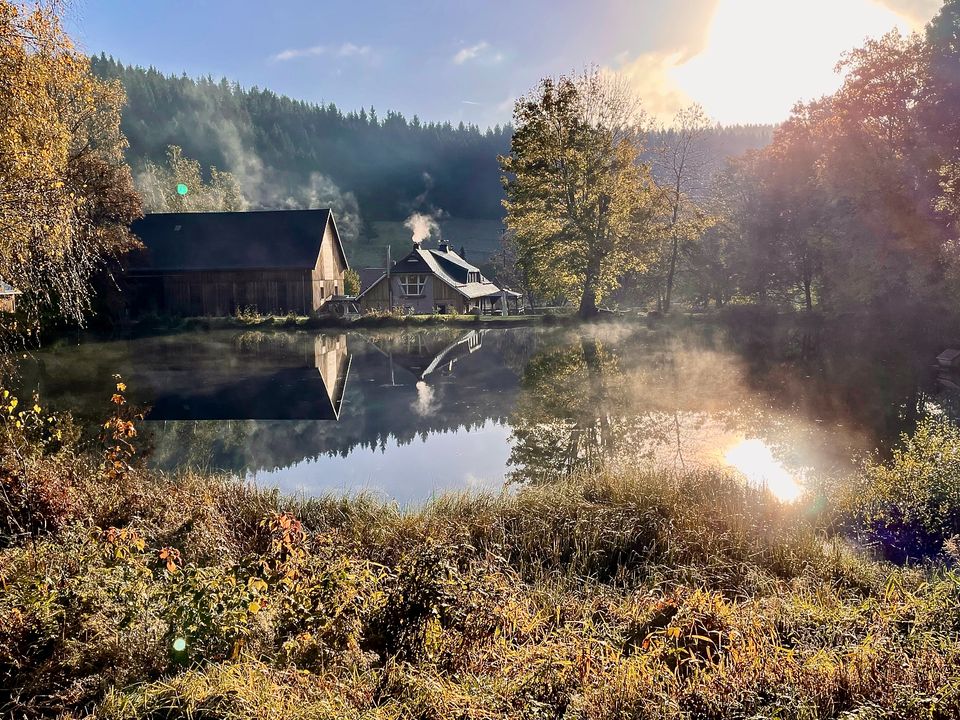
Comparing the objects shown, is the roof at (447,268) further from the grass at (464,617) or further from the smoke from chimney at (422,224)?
the smoke from chimney at (422,224)

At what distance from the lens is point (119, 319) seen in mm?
41125

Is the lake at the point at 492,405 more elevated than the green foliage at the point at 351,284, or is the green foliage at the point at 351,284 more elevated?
the green foliage at the point at 351,284

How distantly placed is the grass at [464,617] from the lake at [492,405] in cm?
243

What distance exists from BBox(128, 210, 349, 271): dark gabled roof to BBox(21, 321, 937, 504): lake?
17.7 m

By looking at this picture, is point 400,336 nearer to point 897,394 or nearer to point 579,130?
point 579,130

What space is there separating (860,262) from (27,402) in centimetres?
3396

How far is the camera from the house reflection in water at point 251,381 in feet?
51.4

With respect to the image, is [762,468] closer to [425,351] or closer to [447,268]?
[425,351]

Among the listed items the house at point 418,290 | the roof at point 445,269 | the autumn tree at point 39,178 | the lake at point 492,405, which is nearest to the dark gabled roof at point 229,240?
the house at point 418,290

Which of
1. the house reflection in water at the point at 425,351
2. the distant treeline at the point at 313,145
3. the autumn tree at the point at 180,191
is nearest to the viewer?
the house reflection in water at the point at 425,351

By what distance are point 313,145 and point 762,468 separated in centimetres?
14620

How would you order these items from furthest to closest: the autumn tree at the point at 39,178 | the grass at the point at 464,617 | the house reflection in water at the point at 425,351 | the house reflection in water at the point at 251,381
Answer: the house reflection in water at the point at 425,351 → the house reflection in water at the point at 251,381 → the autumn tree at the point at 39,178 → the grass at the point at 464,617

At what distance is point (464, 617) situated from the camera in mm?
4824

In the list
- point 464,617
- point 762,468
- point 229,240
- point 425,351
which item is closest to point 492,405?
point 762,468
